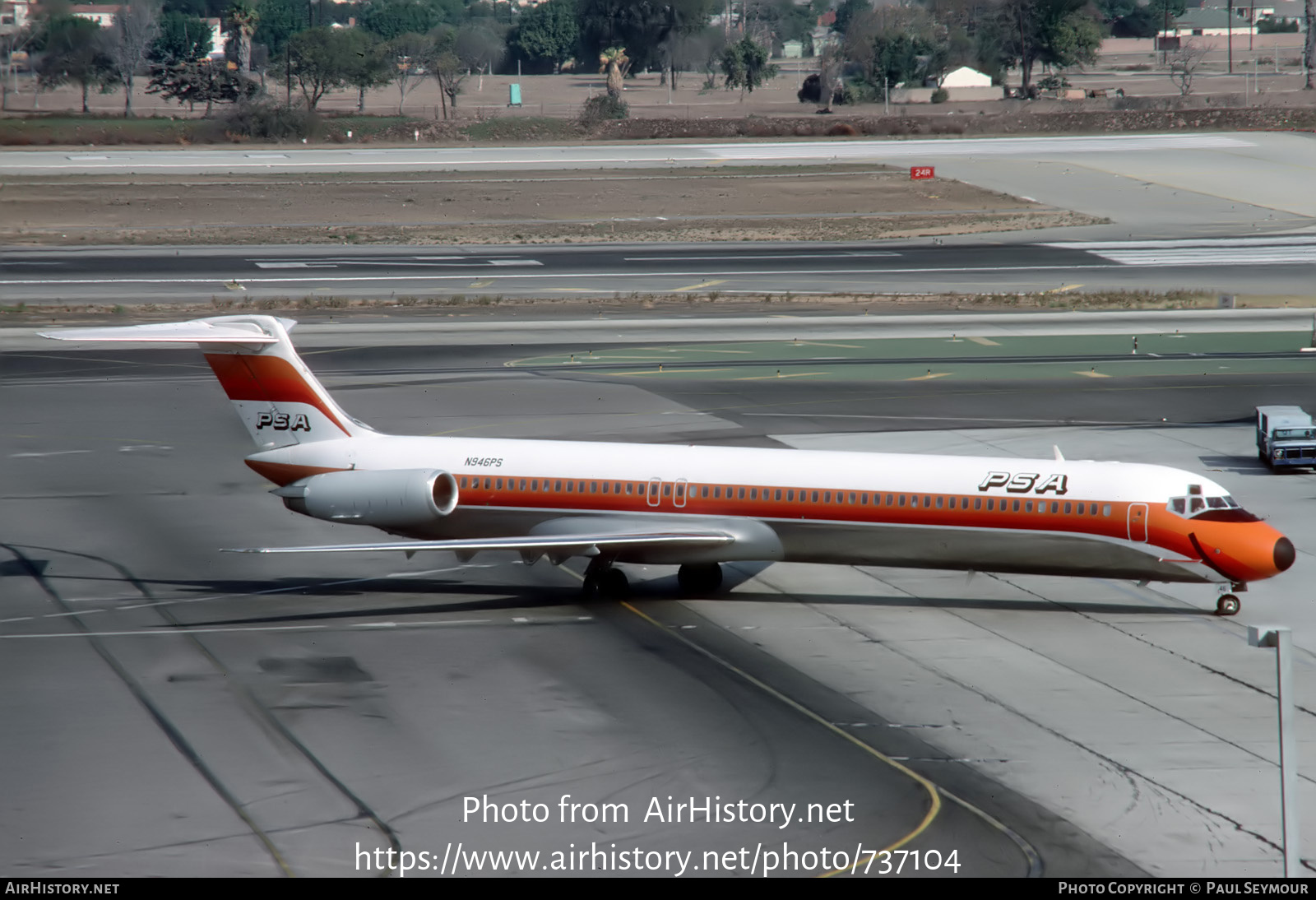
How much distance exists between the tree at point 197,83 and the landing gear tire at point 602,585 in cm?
13683

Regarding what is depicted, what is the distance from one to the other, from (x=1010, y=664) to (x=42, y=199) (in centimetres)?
9380

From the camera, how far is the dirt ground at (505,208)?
96.0 meters

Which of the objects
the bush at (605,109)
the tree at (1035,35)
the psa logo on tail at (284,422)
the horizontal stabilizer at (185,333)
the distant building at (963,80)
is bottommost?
the psa logo on tail at (284,422)

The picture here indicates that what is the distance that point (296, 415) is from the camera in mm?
32375

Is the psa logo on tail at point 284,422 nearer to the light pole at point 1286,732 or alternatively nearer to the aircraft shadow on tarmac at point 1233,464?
the light pole at point 1286,732

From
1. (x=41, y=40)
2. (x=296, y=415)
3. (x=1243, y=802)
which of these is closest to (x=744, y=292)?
(x=296, y=415)

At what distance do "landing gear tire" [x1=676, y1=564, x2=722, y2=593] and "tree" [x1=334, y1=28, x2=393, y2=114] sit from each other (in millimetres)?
154588

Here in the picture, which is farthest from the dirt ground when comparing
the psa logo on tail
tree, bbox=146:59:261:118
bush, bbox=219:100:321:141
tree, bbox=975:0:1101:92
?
tree, bbox=975:0:1101:92

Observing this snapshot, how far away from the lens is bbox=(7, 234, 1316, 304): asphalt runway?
75938mm

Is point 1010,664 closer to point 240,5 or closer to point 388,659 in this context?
point 388,659

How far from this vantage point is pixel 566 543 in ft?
98.2

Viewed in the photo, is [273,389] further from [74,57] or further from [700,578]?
[74,57]

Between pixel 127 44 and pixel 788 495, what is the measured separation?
154 metres

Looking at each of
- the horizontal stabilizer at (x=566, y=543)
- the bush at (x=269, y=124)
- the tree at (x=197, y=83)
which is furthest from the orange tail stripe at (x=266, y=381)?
the tree at (x=197, y=83)
